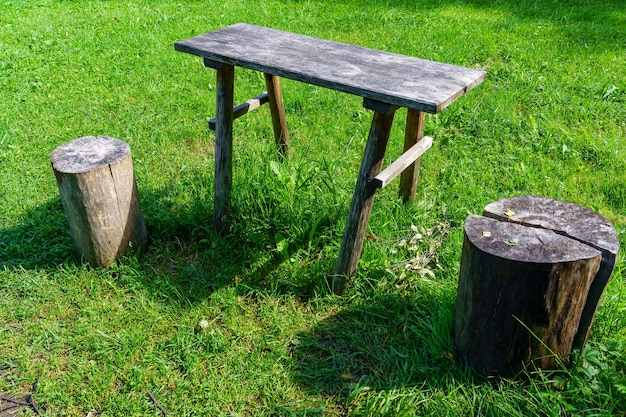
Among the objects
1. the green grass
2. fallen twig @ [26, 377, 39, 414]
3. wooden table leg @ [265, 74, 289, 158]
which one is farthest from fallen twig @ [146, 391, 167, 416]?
wooden table leg @ [265, 74, 289, 158]

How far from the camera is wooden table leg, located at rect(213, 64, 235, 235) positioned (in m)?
3.58

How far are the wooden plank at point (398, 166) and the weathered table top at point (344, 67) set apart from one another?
38 cm

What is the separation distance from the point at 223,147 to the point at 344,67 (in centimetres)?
102

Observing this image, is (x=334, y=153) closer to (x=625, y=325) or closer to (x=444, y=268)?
(x=444, y=268)

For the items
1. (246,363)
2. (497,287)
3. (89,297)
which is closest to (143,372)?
(246,363)

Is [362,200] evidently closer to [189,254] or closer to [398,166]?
[398,166]

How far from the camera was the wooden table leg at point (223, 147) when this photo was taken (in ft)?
11.7

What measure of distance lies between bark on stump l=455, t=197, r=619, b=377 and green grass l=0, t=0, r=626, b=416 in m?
0.15

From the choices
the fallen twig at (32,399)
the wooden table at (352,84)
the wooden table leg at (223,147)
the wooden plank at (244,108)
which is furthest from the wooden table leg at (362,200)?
the fallen twig at (32,399)

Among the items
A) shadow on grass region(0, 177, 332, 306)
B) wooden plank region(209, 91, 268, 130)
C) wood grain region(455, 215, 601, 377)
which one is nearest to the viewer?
wood grain region(455, 215, 601, 377)

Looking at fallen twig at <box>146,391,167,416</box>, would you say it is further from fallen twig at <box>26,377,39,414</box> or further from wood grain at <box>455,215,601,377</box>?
wood grain at <box>455,215,601,377</box>

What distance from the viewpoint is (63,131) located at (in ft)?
17.2

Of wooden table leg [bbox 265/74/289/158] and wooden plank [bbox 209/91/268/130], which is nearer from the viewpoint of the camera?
wooden plank [bbox 209/91/268/130]

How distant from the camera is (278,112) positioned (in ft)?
13.8
